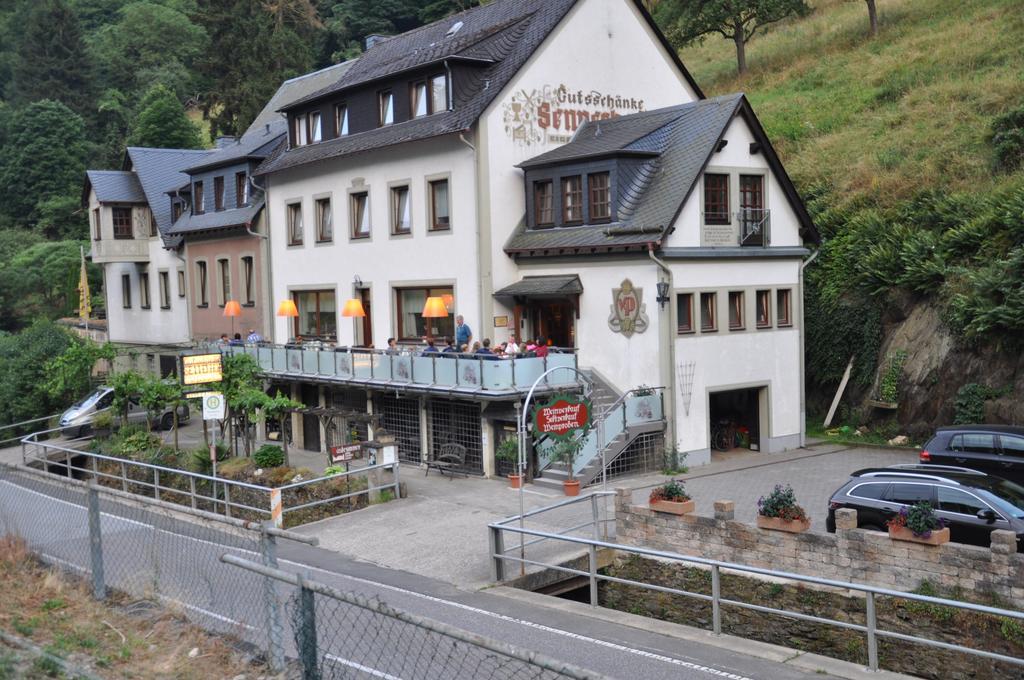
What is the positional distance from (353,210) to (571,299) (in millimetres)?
9071

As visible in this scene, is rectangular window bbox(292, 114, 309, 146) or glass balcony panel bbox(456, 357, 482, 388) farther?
rectangular window bbox(292, 114, 309, 146)

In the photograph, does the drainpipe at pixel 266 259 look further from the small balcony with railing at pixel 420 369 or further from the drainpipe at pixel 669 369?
the drainpipe at pixel 669 369

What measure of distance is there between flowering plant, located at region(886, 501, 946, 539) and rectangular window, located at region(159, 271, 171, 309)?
1396 inches

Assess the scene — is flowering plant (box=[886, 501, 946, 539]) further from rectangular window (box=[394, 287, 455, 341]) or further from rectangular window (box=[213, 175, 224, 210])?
rectangular window (box=[213, 175, 224, 210])

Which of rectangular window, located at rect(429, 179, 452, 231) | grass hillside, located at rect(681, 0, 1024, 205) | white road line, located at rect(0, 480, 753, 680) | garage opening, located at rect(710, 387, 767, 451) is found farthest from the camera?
grass hillside, located at rect(681, 0, 1024, 205)

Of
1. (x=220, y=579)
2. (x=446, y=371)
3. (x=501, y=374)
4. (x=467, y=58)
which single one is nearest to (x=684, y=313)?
(x=501, y=374)

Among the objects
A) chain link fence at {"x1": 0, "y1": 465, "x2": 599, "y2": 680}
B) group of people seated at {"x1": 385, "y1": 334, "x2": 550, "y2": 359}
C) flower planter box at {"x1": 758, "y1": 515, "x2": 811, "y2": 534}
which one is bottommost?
flower planter box at {"x1": 758, "y1": 515, "x2": 811, "y2": 534}

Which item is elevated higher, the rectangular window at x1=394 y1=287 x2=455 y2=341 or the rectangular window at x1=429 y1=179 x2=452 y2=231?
the rectangular window at x1=429 y1=179 x2=452 y2=231

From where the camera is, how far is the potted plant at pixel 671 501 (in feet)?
56.4

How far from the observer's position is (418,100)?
98.8ft

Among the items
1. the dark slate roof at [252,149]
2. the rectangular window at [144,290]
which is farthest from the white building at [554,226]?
the rectangular window at [144,290]

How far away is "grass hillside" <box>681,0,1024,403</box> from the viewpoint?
26047 millimetres

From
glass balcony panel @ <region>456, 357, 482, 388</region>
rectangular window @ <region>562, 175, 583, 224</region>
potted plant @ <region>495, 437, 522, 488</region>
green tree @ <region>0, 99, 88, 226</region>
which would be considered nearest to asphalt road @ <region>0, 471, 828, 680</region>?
potted plant @ <region>495, 437, 522, 488</region>

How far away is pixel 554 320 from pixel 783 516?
12.9 metres
